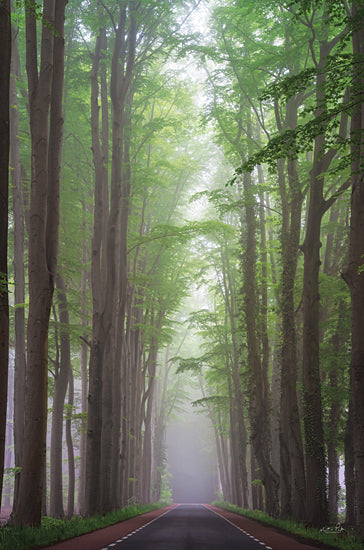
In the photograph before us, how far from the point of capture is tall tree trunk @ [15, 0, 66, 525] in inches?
384

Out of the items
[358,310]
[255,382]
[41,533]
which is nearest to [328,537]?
[358,310]

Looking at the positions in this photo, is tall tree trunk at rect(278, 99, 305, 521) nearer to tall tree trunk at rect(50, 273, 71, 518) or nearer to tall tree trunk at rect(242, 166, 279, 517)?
tall tree trunk at rect(242, 166, 279, 517)

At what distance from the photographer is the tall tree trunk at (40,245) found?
9.75m

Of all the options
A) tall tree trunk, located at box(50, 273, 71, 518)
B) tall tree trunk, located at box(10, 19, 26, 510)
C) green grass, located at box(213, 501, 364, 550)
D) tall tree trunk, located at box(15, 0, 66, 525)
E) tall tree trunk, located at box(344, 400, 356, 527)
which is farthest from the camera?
tall tree trunk, located at box(50, 273, 71, 518)

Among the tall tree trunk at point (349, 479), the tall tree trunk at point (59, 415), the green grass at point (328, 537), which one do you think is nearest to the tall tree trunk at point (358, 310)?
the green grass at point (328, 537)

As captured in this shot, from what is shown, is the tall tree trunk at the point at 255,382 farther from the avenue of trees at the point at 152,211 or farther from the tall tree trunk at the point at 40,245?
the tall tree trunk at the point at 40,245

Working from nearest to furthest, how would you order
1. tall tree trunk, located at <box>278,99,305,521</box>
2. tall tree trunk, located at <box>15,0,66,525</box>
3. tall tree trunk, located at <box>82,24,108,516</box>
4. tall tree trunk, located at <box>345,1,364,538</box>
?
tall tree trunk, located at <box>345,1,364,538</box> → tall tree trunk, located at <box>15,0,66,525</box> → tall tree trunk, located at <box>82,24,108,516</box> → tall tree trunk, located at <box>278,99,305,521</box>

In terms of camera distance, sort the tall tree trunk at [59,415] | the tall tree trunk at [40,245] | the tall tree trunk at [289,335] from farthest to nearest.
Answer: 1. the tall tree trunk at [59,415]
2. the tall tree trunk at [289,335]
3. the tall tree trunk at [40,245]

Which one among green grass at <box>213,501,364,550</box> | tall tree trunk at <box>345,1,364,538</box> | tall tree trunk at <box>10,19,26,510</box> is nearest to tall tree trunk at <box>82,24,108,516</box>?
tall tree trunk at <box>10,19,26,510</box>

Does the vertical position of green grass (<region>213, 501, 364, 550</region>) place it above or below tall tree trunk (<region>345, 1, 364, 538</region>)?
below

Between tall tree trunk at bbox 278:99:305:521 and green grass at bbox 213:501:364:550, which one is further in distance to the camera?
tall tree trunk at bbox 278:99:305:521

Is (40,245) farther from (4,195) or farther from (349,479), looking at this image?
(349,479)

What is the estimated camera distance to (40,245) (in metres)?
10.4

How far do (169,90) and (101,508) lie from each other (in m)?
16.9
